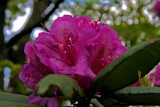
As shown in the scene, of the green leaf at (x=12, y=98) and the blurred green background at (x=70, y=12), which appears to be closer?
the green leaf at (x=12, y=98)

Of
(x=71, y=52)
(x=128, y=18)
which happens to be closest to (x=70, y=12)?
(x=128, y=18)

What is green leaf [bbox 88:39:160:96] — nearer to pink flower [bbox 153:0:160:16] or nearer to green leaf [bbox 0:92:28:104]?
green leaf [bbox 0:92:28:104]

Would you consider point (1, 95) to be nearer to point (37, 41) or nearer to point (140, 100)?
point (37, 41)

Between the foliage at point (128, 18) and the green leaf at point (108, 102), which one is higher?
the foliage at point (128, 18)

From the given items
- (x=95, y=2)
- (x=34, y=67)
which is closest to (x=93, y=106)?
(x=34, y=67)

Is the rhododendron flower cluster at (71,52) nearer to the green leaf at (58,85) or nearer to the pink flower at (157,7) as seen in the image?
the green leaf at (58,85)

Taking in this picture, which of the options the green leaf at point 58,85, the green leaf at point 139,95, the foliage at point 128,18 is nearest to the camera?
the green leaf at point 58,85

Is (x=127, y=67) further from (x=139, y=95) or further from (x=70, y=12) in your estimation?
(x=70, y=12)

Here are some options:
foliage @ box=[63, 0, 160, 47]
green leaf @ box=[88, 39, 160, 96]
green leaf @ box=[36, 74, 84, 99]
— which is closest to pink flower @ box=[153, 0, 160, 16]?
foliage @ box=[63, 0, 160, 47]

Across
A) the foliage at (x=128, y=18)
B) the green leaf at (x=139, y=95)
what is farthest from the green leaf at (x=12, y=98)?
the foliage at (x=128, y=18)
